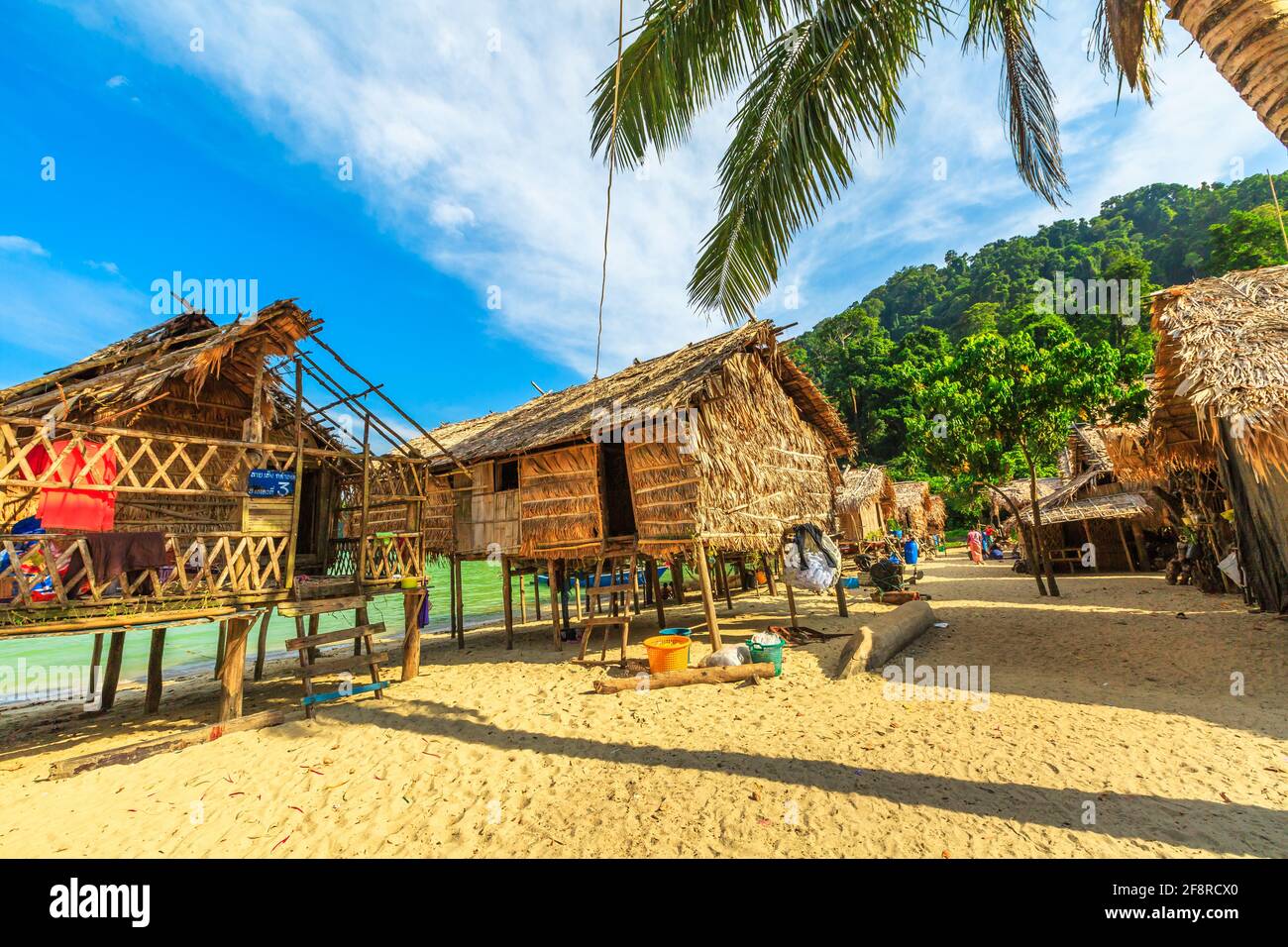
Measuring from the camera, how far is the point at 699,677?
26.1ft

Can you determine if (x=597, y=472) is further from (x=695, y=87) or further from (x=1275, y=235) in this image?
(x=1275, y=235)

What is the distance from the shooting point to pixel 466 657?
12273 mm

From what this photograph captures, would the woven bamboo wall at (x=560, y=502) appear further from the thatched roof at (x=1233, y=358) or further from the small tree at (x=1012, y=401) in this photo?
the thatched roof at (x=1233, y=358)

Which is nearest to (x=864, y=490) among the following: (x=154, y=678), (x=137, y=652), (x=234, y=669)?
(x=234, y=669)

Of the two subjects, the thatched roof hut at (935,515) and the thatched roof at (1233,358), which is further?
the thatched roof hut at (935,515)

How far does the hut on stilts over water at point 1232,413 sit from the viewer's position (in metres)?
6.55

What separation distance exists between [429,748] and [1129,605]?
45.8 ft

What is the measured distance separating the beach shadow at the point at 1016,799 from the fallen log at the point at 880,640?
333cm

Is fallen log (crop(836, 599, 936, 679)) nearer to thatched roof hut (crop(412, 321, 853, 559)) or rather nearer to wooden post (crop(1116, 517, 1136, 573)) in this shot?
thatched roof hut (crop(412, 321, 853, 559))

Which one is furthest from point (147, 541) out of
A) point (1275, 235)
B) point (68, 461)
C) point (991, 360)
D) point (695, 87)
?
point (1275, 235)

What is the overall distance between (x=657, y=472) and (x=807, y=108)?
6.27 meters

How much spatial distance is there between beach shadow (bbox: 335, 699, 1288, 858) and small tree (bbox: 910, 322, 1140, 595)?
32.0 ft

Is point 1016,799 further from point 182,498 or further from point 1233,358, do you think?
point 182,498

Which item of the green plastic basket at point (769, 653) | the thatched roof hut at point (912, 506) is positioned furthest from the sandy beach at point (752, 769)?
the thatched roof hut at point (912, 506)
